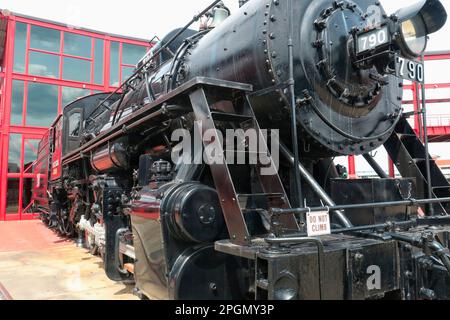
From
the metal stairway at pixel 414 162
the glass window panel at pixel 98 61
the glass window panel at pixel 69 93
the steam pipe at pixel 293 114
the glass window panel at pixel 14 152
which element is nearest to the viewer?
the steam pipe at pixel 293 114

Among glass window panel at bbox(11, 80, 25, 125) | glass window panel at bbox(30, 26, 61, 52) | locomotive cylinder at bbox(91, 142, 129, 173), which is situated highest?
glass window panel at bbox(30, 26, 61, 52)

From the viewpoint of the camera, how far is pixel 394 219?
2.62 metres

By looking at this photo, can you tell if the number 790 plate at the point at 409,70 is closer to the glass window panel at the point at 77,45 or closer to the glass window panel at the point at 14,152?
the glass window panel at the point at 14,152

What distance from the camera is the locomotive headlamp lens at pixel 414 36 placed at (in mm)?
2518

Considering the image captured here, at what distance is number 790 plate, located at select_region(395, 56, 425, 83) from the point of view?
242cm

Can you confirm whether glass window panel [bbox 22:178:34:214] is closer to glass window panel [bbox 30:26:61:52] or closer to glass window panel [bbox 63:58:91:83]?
glass window panel [bbox 63:58:91:83]

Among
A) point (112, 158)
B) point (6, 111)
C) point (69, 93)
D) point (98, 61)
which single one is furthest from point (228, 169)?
point (98, 61)

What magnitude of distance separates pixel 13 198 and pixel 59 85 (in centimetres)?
487

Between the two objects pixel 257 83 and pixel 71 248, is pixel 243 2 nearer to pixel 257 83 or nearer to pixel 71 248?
pixel 257 83

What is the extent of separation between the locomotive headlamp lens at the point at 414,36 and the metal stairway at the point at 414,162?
3.35 ft

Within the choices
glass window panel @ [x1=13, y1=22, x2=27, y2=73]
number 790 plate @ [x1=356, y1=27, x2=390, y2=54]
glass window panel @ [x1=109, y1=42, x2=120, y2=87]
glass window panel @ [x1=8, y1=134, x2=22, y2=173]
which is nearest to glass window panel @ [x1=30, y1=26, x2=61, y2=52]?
glass window panel @ [x1=13, y1=22, x2=27, y2=73]

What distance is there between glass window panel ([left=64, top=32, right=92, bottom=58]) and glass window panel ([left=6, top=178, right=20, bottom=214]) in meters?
5.79

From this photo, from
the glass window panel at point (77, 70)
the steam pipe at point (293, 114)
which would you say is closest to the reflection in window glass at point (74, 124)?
the steam pipe at point (293, 114)

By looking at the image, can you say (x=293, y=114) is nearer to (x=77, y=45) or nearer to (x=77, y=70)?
(x=77, y=70)
